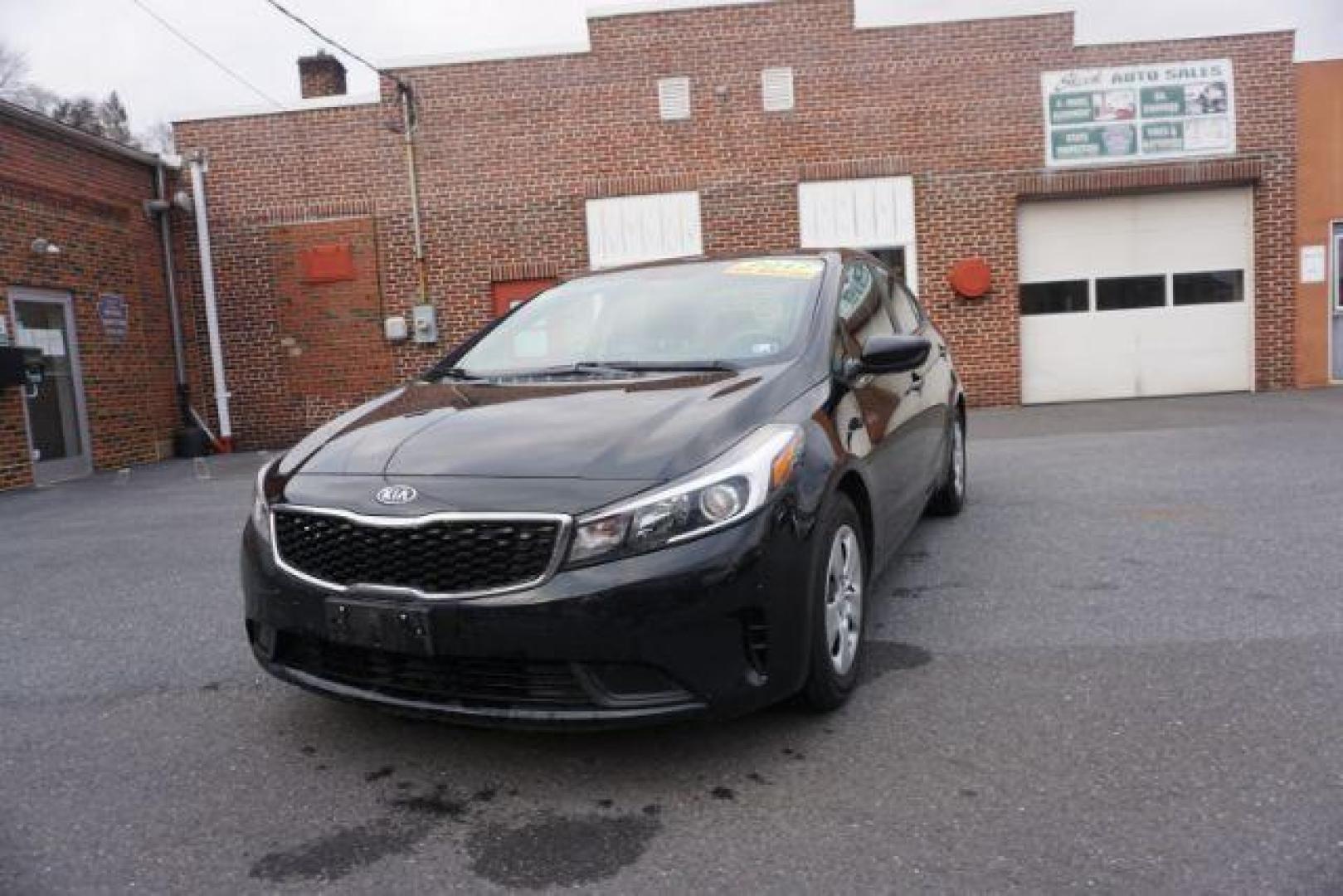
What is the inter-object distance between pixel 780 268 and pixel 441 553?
2058mm

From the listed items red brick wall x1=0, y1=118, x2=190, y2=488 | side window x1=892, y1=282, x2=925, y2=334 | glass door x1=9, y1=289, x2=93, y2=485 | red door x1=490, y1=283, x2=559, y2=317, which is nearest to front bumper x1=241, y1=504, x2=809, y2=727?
side window x1=892, y1=282, x2=925, y2=334

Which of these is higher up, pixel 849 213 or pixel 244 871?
pixel 849 213

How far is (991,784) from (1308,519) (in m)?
3.85

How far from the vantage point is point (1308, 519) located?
17.5 ft

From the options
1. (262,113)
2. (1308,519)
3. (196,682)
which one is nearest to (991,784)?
(196,682)

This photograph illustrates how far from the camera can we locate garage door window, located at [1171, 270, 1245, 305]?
1298 cm

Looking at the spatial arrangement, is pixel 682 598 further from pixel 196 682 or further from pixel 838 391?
pixel 196 682

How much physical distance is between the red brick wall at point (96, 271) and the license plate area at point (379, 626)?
9414 millimetres

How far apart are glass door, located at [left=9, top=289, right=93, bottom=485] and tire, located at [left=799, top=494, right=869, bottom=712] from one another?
10252 millimetres

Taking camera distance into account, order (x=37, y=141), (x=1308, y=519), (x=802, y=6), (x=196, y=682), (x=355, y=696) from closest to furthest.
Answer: (x=355, y=696) → (x=196, y=682) → (x=1308, y=519) → (x=37, y=141) → (x=802, y=6)

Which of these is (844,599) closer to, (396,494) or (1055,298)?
(396,494)

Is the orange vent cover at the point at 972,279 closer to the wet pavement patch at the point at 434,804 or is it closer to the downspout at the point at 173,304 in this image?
the downspout at the point at 173,304

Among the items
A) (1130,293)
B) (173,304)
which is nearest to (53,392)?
(173,304)

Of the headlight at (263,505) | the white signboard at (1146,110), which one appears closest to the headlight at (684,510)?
the headlight at (263,505)
